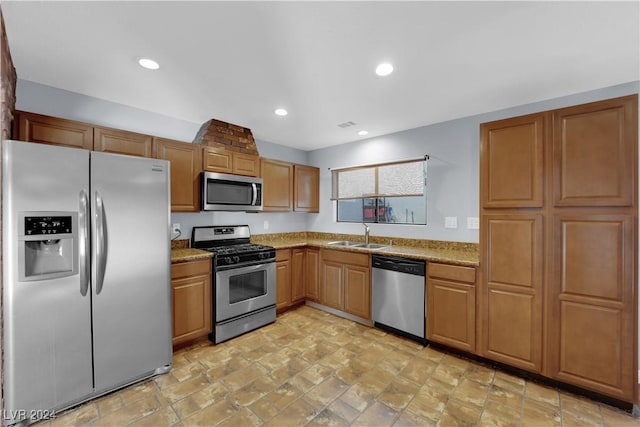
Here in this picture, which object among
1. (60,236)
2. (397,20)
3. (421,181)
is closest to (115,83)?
(60,236)

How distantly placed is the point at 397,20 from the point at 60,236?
2564 mm

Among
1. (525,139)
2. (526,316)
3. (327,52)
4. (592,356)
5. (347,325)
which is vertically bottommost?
(347,325)

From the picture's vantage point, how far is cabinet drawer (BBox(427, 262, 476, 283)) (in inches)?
100

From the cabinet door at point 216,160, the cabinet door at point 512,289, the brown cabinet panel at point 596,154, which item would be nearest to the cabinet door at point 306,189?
the cabinet door at point 216,160

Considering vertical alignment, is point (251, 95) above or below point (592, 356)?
above

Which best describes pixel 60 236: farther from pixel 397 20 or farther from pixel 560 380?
pixel 560 380

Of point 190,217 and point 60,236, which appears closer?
point 60,236

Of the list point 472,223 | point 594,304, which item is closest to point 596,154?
point 594,304

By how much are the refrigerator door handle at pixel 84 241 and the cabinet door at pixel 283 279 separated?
6.60 ft

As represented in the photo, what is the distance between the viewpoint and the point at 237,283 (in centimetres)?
310

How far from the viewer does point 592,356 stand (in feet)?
6.60

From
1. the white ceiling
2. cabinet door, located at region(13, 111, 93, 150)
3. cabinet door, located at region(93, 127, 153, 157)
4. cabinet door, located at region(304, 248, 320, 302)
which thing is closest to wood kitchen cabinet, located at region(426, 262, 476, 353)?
cabinet door, located at region(304, 248, 320, 302)

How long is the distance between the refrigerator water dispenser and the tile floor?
97 cm

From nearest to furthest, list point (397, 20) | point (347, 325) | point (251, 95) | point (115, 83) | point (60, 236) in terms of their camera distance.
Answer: point (397, 20), point (60, 236), point (115, 83), point (251, 95), point (347, 325)
